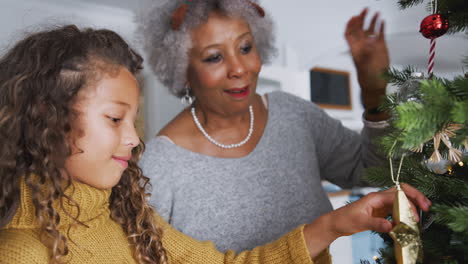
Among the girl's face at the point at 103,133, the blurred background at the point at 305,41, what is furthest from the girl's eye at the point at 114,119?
the blurred background at the point at 305,41

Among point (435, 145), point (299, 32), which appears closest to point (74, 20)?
point (299, 32)

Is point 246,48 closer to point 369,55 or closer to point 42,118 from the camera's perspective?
point 369,55

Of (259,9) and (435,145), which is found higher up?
(259,9)

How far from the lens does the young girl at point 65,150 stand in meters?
0.84

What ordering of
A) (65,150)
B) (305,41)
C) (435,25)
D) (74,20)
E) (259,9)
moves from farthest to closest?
(305,41) → (74,20) → (259,9) → (65,150) → (435,25)

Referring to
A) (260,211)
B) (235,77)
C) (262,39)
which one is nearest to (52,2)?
(262,39)

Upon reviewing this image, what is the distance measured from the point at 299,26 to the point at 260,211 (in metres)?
1.73

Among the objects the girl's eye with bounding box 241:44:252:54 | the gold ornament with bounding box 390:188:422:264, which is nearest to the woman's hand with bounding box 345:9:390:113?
the girl's eye with bounding box 241:44:252:54

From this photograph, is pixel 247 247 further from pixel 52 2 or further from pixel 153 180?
pixel 52 2

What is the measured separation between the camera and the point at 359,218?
81 cm

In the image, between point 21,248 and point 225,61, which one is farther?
point 225,61

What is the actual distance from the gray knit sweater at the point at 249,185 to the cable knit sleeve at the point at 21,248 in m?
0.46

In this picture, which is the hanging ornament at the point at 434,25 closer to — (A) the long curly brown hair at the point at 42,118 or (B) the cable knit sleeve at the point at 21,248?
(A) the long curly brown hair at the point at 42,118

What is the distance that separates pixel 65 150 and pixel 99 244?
23cm
